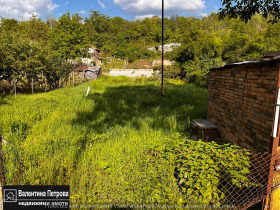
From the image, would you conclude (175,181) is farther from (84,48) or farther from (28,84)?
(84,48)

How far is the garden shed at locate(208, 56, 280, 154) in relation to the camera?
284 centimetres

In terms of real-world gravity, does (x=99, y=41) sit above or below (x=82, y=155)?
above

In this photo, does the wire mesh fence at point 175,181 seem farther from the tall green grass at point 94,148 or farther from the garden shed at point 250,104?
the garden shed at point 250,104

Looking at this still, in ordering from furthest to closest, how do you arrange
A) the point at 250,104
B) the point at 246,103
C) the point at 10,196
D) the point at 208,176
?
1. the point at 246,103
2. the point at 250,104
3. the point at 208,176
4. the point at 10,196

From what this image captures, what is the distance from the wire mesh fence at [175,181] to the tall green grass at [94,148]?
0.02m

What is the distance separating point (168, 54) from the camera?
27.5 m

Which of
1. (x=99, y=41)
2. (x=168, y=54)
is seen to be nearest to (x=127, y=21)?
(x=99, y=41)

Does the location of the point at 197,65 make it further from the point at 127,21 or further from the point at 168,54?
the point at 127,21

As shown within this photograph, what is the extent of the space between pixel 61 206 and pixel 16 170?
137 cm

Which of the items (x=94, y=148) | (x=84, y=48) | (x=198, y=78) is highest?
(x=84, y=48)

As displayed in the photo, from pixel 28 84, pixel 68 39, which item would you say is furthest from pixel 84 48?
pixel 28 84

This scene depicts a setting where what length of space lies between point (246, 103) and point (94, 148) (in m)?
3.52

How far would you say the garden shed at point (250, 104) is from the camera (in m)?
2.84

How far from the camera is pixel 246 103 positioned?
3.70 meters
